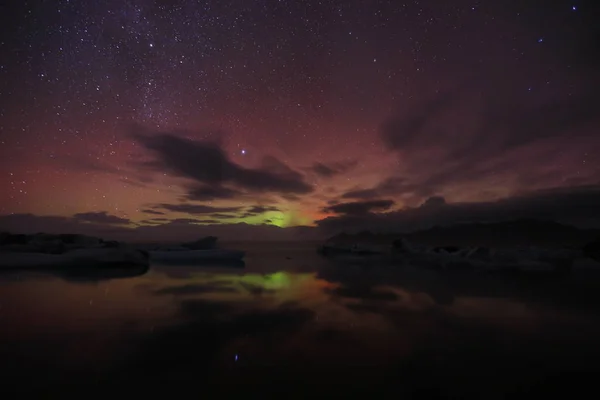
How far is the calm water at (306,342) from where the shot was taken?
189 inches

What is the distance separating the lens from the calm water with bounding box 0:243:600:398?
4.80 meters

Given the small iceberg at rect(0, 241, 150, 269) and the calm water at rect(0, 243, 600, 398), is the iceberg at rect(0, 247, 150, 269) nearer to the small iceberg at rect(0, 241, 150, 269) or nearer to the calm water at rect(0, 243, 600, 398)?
the small iceberg at rect(0, 241, 150, 269)

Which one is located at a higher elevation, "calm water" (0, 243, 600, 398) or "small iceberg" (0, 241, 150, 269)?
"small iceberg" (0, 241, 150, 269)

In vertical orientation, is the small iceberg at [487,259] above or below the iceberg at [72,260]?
above

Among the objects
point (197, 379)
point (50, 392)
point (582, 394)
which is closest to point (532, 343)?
point (582, 394)

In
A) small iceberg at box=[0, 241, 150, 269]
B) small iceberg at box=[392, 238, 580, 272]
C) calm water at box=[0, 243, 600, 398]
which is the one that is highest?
small iceberg at box=[392, 238, 580, 272]

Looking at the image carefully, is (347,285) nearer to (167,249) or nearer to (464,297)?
(464,297)

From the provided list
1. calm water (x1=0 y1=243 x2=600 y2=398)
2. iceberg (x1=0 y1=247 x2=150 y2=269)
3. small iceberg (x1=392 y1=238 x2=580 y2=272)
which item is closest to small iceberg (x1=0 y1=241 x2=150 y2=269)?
iceberg (x1=0 y1=247 x2=150 y2=269)

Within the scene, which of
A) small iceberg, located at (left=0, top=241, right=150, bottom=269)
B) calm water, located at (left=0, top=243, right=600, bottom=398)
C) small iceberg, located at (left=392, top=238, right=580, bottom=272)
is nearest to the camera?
calm water, located at (left=0, top=243, right=600, bottom=398)

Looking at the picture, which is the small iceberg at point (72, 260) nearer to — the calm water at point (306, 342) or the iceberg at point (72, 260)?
the iceberg at point (72, 260)

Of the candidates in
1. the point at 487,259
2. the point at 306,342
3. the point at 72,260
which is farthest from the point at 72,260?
the point at 487,259

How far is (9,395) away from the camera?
436 cm

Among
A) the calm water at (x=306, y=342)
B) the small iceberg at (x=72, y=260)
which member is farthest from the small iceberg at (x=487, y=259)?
the small iceberg at (x=72, y=260)

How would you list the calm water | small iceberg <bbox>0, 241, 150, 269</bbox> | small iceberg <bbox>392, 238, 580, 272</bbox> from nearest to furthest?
the calm water, small iceberg <bbox>0, 241, 150, 269</bbox>, small iceberg <bbox>392, 238, 580, 272</bbox>
